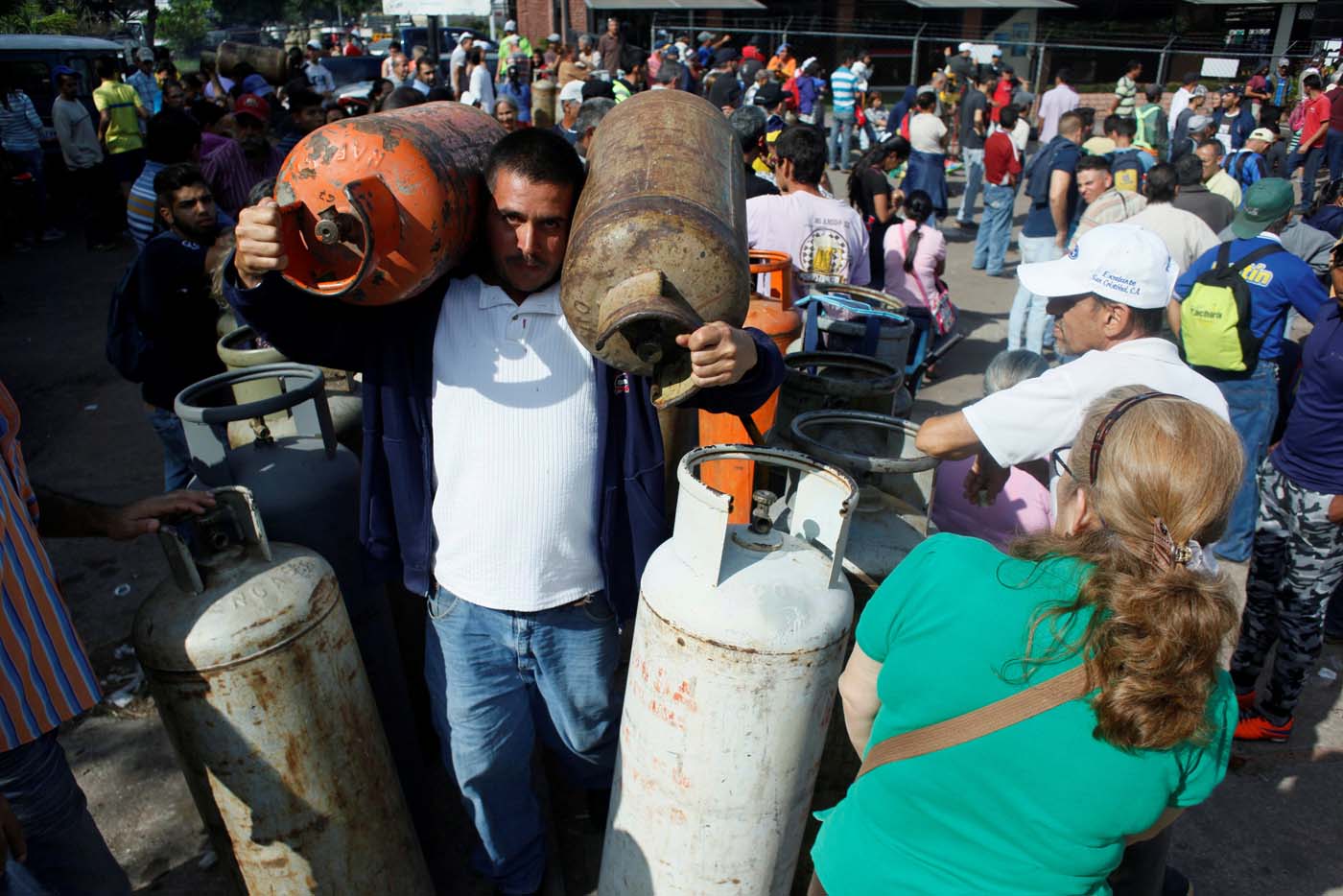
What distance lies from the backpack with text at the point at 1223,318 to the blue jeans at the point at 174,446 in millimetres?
4850

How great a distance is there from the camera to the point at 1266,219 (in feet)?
15.1

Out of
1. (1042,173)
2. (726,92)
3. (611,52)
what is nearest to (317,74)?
(611,52)

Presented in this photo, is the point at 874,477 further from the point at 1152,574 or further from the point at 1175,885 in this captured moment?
the point at 1175,885

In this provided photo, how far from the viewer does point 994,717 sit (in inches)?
58.7

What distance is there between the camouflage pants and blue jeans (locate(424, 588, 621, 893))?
8.97 feet

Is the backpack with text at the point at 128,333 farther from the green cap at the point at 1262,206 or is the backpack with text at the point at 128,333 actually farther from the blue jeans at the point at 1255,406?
the green cap at the point at 1262,206

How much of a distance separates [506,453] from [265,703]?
2.65 feet

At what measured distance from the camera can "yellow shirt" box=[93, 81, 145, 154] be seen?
34.4 feet

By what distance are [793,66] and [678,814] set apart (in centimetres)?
1894

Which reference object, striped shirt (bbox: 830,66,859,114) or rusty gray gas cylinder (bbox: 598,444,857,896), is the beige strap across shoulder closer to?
rusty gray gas cylinder (bbox: 598,444,857,896)

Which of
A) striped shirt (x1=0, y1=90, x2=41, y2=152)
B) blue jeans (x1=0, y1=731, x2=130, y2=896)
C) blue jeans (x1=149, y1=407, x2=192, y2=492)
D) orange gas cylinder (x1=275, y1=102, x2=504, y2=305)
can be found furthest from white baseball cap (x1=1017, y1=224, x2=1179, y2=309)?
striped shirt (x1=0, y1=90, x2=41, y2=152)

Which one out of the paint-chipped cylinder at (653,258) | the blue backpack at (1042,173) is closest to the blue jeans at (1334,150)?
the blue backpack at (1042,173)

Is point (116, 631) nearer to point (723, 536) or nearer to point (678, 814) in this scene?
point (678, 814)

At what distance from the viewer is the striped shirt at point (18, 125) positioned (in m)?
10.7
